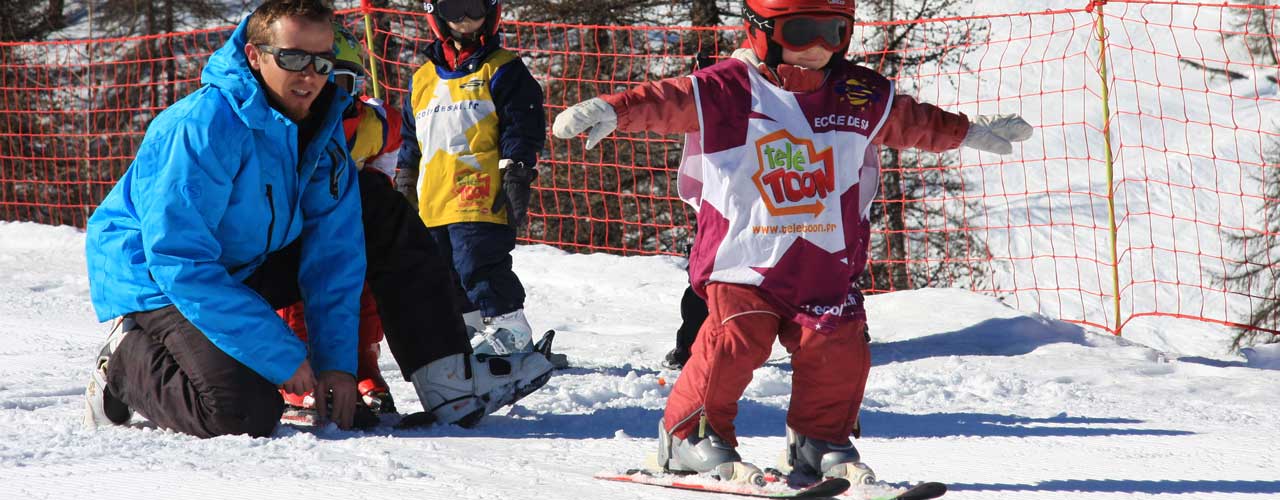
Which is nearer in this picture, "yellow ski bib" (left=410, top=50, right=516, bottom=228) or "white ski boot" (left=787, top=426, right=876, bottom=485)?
"white ski boot" (left=787, top=426, right=876, bottom=485)

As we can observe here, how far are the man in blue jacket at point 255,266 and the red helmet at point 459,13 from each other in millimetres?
1402

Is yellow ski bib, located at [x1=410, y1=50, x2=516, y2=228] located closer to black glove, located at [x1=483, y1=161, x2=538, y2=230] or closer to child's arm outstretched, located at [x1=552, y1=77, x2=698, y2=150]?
black glove, located at [x1=483, y1=161, x2=538, y2=230]

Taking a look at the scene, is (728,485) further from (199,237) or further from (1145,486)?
(199,237)

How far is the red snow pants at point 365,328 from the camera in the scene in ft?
11.8

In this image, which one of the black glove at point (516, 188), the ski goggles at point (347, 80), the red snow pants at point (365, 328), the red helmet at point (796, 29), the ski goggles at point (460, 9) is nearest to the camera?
the red helmet at point (796, 29)

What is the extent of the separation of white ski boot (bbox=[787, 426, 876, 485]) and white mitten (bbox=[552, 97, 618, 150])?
2.60 feet

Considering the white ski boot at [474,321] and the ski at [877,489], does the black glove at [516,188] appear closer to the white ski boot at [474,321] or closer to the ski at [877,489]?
the white ski boot at [474,321]

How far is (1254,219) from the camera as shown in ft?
79.6

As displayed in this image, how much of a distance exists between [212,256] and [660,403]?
146cm

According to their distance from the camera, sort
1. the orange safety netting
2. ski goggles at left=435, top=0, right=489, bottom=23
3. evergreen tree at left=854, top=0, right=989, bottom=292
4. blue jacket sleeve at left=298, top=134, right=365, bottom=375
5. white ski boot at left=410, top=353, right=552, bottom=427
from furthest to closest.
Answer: evergreen tree at left=854, top=0, right=989, bottom=292 < the orange safety netting < ski goggles at left=435, top=0, right=489, bottom=23 < white ski boot at left=410, top=353, right=552, bottom=427 < blue jacket sleeve at left=298, top=134, right=365, bottom=375

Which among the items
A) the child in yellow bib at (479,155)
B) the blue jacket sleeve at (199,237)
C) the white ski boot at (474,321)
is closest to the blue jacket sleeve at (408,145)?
the child in yellow bib at (479,155)

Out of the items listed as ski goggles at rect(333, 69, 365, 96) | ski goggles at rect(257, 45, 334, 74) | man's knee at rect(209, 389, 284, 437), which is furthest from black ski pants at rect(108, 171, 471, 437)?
ski goggles at rect(257, 45, 334, 74)

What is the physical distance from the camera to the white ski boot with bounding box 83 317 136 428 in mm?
3168

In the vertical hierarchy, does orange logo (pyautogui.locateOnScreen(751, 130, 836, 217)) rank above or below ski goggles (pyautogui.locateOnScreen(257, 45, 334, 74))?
below
